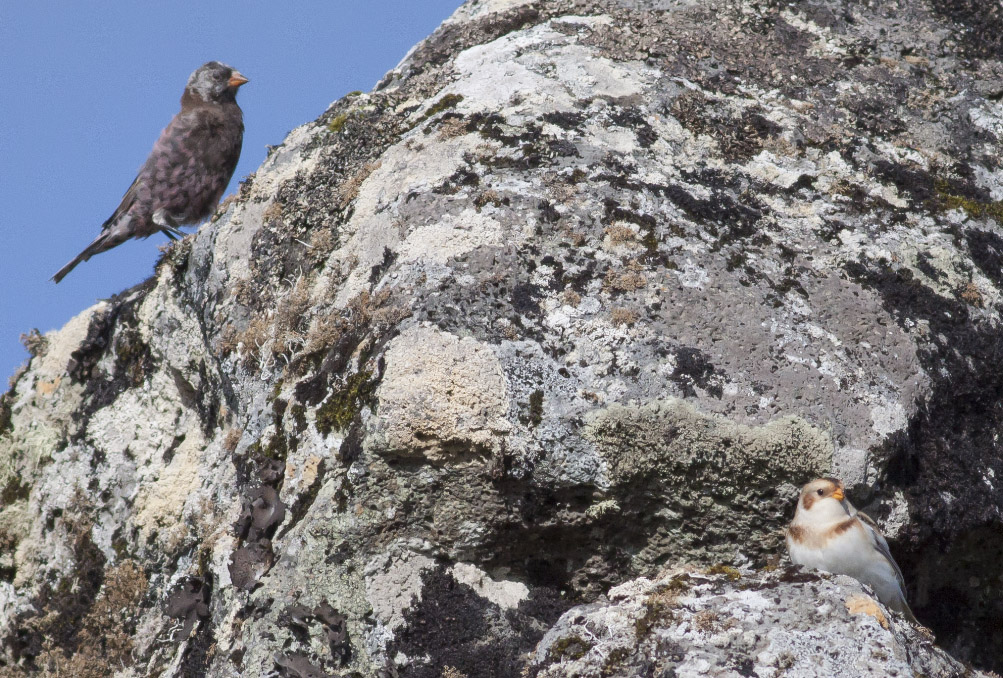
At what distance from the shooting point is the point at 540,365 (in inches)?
177

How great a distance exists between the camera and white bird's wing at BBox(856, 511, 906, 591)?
13.7 feet

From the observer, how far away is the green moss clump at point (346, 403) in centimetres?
452

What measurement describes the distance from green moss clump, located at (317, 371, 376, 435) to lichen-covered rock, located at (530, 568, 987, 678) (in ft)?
4.45

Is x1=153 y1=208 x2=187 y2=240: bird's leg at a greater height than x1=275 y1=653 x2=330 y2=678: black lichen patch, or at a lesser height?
greater

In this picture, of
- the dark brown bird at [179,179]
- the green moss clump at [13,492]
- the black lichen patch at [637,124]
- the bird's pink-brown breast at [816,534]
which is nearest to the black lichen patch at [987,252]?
the black lichen patch at [637,124]

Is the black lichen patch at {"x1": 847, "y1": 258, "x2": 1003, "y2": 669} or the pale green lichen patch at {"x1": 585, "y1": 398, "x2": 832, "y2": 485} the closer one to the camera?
the pale green lichen patch at {"x1": 585, "y1": 398, "x2": 832, "y2": 485}

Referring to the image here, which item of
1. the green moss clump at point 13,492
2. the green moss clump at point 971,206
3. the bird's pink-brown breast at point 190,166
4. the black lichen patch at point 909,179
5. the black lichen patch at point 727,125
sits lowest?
the green moss clump at point 13,492

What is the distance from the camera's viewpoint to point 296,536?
176 inches

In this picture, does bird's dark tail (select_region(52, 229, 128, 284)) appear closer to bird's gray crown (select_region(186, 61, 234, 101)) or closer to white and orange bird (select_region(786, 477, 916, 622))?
bird's gray crown (select_region(186, 61, 234, 101))

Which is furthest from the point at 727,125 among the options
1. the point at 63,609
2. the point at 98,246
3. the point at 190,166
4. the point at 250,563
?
the point at 98,246

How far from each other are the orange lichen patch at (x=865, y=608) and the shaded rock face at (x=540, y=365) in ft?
0.17

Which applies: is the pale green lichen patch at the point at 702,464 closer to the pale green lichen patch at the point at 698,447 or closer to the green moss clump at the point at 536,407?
the pale green lichen patch at the point at 698,447

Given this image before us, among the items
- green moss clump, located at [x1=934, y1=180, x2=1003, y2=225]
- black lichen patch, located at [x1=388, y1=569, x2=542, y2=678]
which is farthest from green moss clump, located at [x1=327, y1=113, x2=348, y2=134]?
green moss clump, located at [x1=934, y1=180, x2=1003, y2=225]

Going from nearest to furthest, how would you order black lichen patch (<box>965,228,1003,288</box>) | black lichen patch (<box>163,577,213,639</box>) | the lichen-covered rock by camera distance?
the lichen-covered rock
black lichen patch (<box>163,577,213,639</box>)
black lichen patch (<box>965,228,1003,288</box>)
